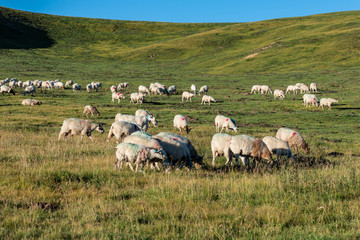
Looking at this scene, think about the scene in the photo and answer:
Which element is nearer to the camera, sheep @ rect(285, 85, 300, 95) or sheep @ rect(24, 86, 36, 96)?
sheep @ rect(24, 86, 36, 96)

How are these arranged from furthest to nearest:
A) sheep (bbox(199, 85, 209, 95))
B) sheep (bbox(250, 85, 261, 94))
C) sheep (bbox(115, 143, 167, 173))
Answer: sheep (bbox(199, 85, 209, 95)), sheep (bbox(250, 85, 261, 94)), sheep (bbox(115, 143, 167, 173))

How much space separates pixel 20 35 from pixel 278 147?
134m

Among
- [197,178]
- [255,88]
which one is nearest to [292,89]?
[255,88]

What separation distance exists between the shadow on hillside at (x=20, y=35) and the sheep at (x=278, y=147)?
111841mm

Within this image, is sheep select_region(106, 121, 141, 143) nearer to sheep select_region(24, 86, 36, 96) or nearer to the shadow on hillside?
sheep select_region(24, 86, 36, 96)

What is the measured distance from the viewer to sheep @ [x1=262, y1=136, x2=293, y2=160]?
13.9 metres

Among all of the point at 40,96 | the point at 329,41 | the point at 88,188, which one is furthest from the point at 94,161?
the point at 329,41

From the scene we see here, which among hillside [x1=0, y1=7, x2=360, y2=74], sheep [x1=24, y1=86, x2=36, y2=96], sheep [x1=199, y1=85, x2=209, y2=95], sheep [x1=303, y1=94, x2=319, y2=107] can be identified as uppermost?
hillside [x1=0, y1=7, x2=360, y2=74]

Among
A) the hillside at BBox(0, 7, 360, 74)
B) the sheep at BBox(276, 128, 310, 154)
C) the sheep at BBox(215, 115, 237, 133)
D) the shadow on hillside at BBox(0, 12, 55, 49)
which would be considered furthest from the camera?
the shadow on hillside at BBox(0, 12, 55, 49)

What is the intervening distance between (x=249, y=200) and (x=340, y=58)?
7181cm

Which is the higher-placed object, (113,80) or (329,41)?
(329,41)

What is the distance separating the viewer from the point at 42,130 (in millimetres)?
21000

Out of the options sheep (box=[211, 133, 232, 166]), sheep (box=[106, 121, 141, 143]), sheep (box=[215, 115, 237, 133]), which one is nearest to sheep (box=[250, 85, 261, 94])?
sheep (box=[215, 115, 237, 133])

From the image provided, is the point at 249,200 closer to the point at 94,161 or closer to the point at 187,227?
the point at 187,227
